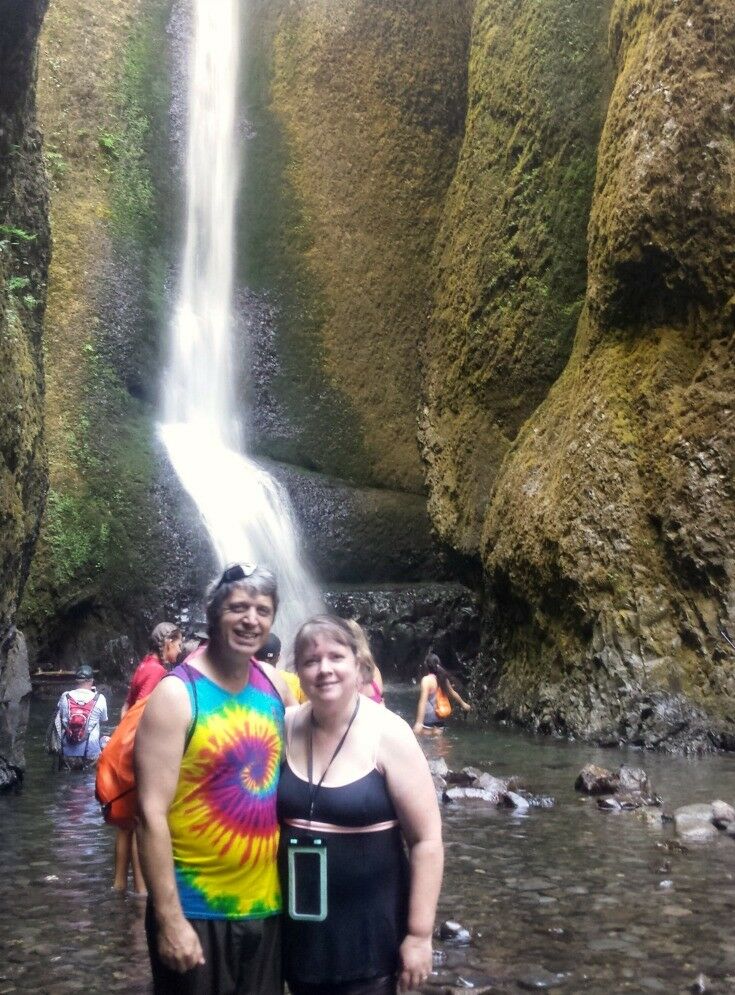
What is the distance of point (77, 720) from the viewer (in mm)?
10977

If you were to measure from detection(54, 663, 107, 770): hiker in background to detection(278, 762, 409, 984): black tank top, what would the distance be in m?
8.43

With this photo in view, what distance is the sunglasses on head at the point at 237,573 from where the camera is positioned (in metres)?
3.18

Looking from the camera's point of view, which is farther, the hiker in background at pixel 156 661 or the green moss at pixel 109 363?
the green moss at pixel 109 363

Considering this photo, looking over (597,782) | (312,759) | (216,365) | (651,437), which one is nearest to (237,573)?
(312,759)

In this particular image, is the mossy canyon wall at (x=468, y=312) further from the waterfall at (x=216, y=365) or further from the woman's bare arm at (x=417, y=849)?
the woman's bare arm at (x=417, y=849)

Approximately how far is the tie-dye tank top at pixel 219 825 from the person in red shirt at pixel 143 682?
119 inches

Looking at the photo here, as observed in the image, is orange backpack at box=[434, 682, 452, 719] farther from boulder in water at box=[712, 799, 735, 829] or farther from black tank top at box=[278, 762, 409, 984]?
black tank top at box=[278, 762, 409, 984]

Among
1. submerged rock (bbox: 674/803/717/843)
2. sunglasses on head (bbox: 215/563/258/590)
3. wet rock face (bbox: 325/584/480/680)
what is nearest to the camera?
sunglasses on head (bbox: 215/563/258/590)

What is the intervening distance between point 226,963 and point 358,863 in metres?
0.45

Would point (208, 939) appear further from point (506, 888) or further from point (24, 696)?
point (24, 696)

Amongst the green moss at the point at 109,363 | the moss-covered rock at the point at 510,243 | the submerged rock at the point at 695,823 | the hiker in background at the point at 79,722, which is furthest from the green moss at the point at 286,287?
the submerged rock at the point at 695,823

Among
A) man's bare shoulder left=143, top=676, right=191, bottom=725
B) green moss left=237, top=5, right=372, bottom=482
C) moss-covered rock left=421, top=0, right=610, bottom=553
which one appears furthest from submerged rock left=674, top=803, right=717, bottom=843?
green moss left=237, top=5, right=372, bottom=482

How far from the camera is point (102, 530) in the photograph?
21.3 meters

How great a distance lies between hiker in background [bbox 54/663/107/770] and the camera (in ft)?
35.8
